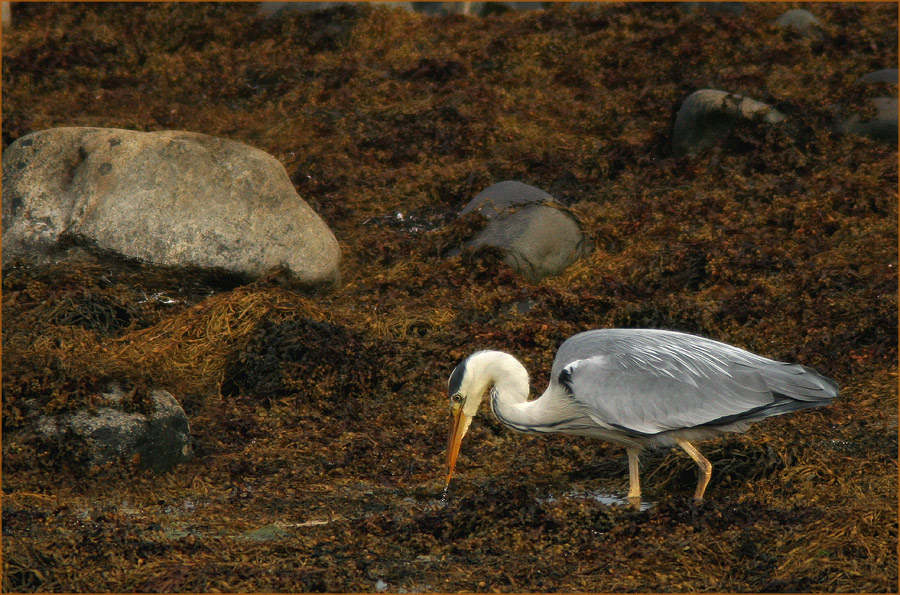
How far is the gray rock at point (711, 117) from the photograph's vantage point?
37.8 ft

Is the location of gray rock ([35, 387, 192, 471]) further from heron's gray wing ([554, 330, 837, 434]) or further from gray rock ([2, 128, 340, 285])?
gray rock ([2, 128, 340, 285])

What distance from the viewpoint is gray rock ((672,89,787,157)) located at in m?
11.5

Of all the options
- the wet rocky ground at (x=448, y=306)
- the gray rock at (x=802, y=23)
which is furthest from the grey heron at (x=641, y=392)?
the gray rock at (x=802, y=23)

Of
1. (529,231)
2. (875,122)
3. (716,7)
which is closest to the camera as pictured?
(529,231)

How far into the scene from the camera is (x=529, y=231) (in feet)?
31.7

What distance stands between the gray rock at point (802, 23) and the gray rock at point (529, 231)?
20.7 feet

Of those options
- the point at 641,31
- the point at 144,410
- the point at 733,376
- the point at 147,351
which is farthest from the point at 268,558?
the point at 641,31

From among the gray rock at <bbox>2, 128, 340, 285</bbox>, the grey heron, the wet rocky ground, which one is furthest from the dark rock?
the grey heron

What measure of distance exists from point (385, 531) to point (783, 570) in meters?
1.97

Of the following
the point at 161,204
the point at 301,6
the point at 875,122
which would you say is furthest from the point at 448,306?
the point at 301,6

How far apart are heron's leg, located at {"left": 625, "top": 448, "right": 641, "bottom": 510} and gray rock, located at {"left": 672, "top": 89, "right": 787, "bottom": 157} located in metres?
6.50

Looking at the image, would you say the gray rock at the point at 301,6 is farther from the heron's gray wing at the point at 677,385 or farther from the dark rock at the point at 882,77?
the heron's gray wing at the point at 677,385

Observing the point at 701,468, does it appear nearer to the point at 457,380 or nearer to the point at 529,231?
the point at 457,380

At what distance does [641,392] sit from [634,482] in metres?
0.52
